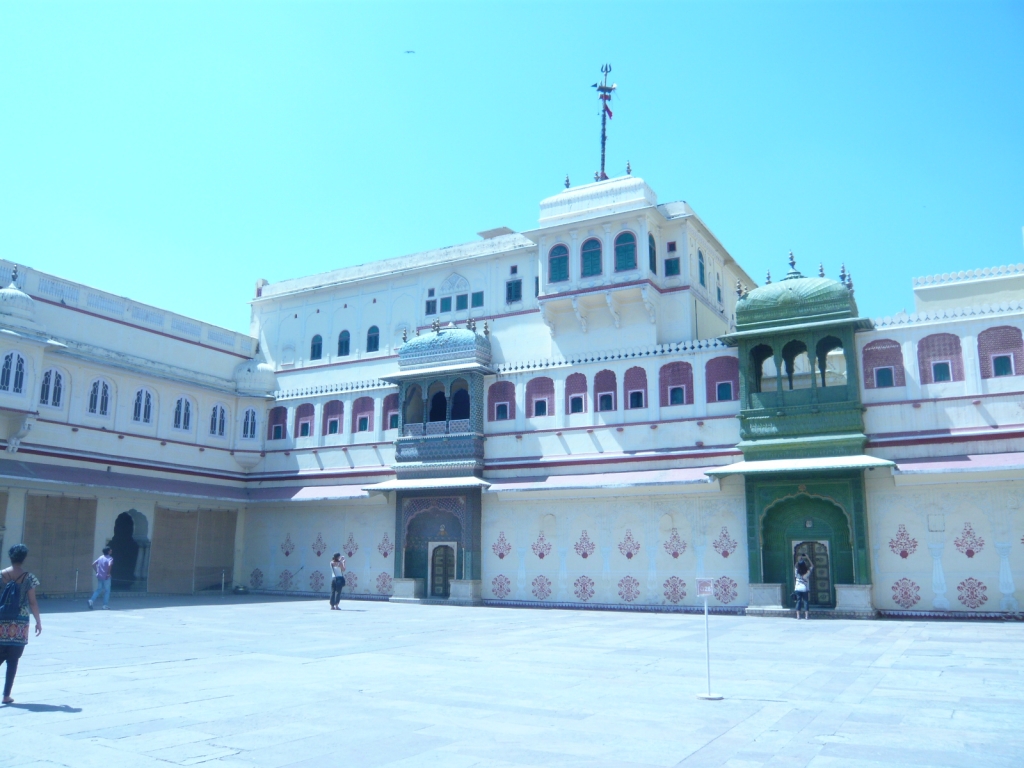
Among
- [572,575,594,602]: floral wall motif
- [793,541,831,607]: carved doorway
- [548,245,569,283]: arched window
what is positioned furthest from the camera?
[548,245,569,283]: arched window

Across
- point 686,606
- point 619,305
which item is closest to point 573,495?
point 686,606

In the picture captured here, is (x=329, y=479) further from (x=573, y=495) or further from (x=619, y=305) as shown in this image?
(x=619, y=305)

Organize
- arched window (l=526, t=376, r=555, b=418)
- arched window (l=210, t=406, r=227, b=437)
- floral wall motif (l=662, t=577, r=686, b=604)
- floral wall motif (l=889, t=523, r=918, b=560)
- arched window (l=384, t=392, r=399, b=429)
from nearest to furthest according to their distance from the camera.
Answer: floral wall motif (l=889, t=523, r=918, b=560) < floral wall motif (l=662, t=577, r=686, b=604) < arched window (l=526, t=376, r=555, b=418) < arched window (l=384, t=392, r=399, b=429) < arched window (l=210, t=406, r=227, b=437)

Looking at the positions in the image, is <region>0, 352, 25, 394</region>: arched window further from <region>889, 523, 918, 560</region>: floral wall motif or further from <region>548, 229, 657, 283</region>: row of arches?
<region>889, 523, 918, 560</region>: floral wall motif

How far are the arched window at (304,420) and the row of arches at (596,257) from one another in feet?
35.3

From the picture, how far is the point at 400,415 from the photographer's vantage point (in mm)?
29219

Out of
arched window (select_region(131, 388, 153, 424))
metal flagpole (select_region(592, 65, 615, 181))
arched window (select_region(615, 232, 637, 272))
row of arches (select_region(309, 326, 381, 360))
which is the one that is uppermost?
metal flagpole (select_region(592, 65, 615, 181))

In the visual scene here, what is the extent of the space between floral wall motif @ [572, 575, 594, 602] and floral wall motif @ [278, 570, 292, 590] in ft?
37.7

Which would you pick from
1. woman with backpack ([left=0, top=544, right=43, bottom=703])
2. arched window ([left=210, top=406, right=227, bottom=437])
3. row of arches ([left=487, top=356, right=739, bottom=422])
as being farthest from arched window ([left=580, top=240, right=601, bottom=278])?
woman with backpack ([left=0, top=544, right=43, bottom=703])

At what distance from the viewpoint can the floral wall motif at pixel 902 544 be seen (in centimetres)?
2116

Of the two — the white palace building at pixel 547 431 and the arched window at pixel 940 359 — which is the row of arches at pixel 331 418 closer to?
the white palace building at pixel 547 431

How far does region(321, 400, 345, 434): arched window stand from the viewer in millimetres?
31344

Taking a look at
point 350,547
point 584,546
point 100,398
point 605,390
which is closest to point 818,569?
point 584,546

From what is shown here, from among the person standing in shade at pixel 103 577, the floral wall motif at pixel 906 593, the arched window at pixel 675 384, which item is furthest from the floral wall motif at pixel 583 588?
the person standing in shade at pixel 103 577
